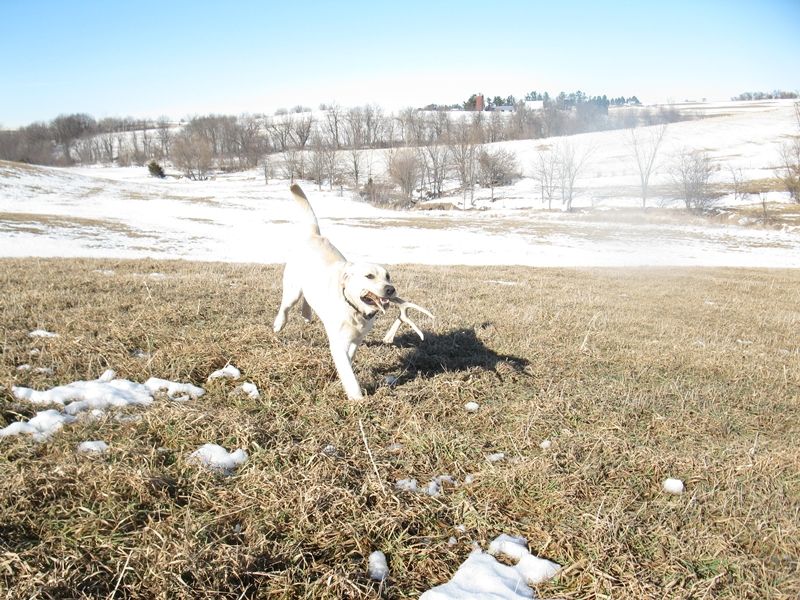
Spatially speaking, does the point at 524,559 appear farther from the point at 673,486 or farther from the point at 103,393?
the point at 103,393

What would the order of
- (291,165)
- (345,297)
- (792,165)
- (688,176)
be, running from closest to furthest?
(345,297) < (688,176) < (792,165) < (291,165)

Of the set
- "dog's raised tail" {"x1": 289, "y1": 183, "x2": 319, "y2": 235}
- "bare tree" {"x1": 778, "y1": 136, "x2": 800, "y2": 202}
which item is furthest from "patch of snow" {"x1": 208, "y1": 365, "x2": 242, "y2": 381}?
"bare tree" {"x1": 778, "y1": 136, "x2": 800, "y2": 202}

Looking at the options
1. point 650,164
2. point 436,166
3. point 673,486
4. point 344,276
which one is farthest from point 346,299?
point 436,166

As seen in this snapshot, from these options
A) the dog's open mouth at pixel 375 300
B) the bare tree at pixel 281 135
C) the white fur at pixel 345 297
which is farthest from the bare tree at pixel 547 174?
the bare tree at pixel 281 135

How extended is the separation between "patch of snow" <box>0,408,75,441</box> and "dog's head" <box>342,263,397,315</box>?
2.15 meters

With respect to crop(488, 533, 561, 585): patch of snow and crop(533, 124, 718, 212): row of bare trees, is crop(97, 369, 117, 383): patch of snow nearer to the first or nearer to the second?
crop(488, 533, 561, 585): patch of snow

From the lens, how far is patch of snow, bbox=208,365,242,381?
425 centimetres

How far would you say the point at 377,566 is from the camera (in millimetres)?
2367

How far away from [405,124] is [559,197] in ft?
203

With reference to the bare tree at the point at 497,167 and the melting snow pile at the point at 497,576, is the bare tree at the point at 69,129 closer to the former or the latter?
the bare tree at the point at 497,167

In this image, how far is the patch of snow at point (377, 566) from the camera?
232 cm

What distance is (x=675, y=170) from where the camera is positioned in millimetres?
28328

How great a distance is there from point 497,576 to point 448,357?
3.16 meters

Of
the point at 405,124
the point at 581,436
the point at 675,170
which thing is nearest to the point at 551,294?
the point at 581,436
